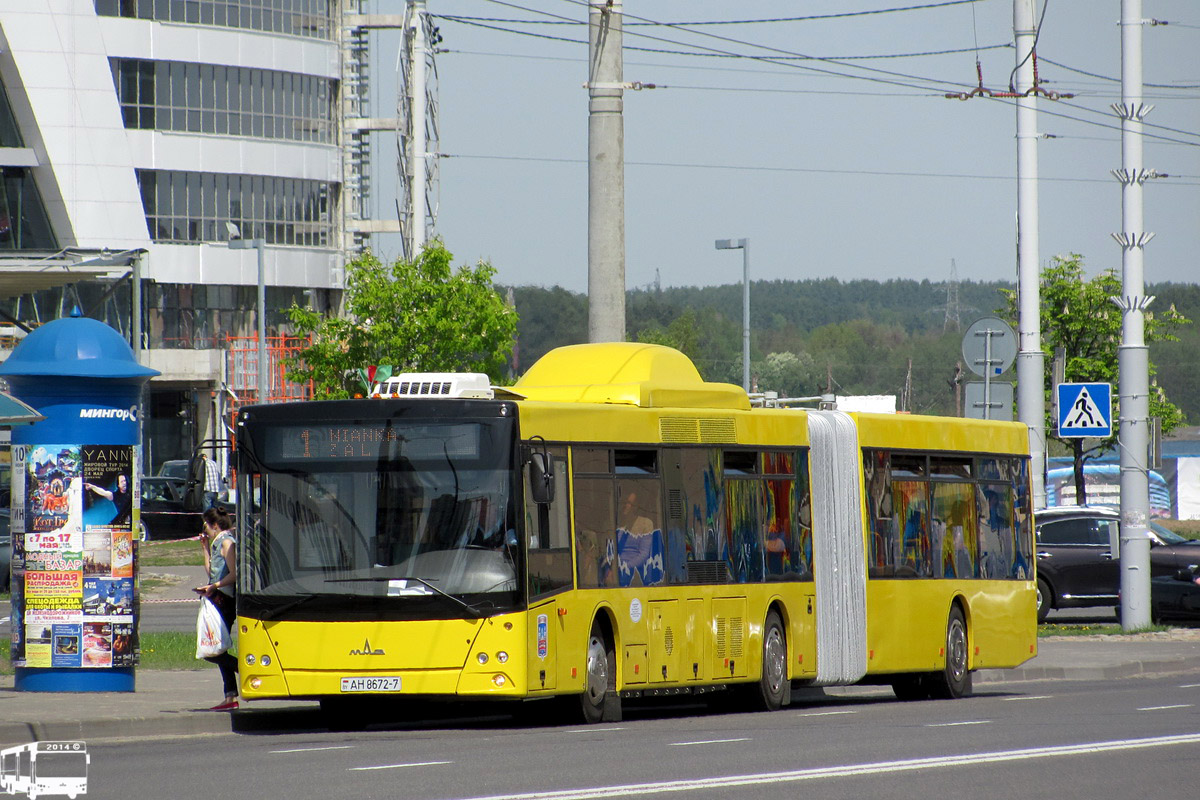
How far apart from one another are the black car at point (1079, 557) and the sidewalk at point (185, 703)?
500 centimetres

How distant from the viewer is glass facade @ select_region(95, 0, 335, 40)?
60.6m

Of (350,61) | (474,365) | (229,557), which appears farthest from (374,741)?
(350,61)

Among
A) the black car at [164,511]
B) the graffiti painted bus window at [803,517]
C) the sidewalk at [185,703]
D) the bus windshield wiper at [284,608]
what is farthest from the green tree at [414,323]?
the bus windshield wiper at [284,608]

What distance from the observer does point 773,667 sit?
59.4 ft

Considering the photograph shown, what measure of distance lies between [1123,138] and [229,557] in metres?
15.4

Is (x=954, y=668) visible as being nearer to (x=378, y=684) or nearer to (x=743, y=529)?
(x=743, y=529)

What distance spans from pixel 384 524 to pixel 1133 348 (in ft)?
48.9

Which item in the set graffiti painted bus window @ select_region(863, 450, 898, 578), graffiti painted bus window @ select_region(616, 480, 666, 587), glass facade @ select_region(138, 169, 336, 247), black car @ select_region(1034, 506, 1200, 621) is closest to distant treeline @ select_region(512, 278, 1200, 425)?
glass facade @ select_region(138, 169, 336, 247)

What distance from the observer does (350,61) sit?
68625 mm

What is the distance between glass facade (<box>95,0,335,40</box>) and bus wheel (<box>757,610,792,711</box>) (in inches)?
1860

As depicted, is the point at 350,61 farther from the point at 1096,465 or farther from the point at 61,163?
the point at 1096,465

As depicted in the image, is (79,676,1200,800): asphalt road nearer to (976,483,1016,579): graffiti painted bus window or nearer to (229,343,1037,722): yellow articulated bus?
(229,343,1037,722): yellow articulated bus

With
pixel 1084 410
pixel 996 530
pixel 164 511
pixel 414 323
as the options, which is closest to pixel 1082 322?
pixel 414 323

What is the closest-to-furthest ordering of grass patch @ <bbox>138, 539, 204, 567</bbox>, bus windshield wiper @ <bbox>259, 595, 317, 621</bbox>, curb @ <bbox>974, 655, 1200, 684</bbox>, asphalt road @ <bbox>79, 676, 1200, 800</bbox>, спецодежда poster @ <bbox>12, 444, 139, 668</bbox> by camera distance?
asphalt road @ <bbox>79, 676, 1200, 800</bbox>, bus windshield wiper @ <bbox>259, 595, 317, 621</bbox>, спецодежда poster @ <bbox>12, 444, 139, 668</bbox>, curb @ <bbox>974, 655, 1200, 684</bbox>, grass patch @ <bbox>138, 539, 204, 567</bbox>
